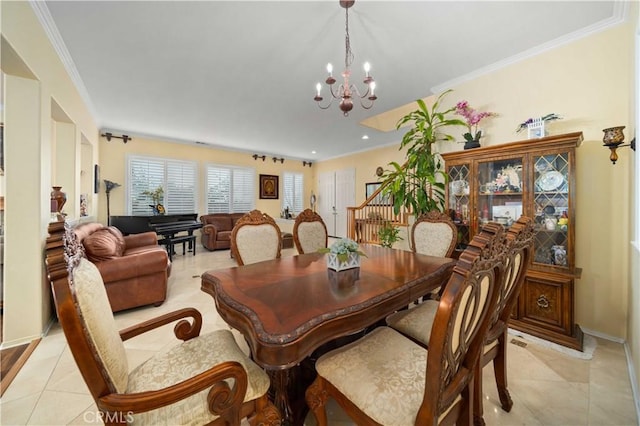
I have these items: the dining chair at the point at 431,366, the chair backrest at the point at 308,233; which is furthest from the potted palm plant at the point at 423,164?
the dining chair at the point at 431,366

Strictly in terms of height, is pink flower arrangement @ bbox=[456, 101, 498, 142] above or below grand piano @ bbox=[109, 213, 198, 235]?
above

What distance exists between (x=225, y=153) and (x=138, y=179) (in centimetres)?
213

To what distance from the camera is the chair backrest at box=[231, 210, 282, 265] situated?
2.12 meters

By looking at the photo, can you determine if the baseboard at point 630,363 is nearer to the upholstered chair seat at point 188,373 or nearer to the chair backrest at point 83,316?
the upholstered chair seat at point 188,373

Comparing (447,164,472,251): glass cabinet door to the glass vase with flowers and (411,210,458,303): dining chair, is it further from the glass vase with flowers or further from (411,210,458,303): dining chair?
(411,210,458,303): dining chair

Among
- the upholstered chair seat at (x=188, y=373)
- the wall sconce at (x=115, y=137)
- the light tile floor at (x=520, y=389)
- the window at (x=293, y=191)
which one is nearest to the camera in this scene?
the upholstered chair seat at (x=188, y=373)

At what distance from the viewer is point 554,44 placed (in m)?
2.40

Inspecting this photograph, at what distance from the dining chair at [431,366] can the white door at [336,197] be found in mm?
6590

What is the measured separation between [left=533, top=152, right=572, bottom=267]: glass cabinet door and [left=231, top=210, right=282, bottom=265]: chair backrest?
240 centimetres

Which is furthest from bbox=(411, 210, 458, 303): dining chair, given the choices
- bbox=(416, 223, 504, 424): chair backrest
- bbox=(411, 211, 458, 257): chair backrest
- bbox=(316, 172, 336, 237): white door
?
bbox=(316, 172, 336, 237): white door

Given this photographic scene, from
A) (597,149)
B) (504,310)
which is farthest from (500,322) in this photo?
(597,149)

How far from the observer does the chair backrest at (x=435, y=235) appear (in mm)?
2328

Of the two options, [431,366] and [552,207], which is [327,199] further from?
[431,366]

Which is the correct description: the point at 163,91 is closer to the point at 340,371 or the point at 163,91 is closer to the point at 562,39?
the point at 340,371
